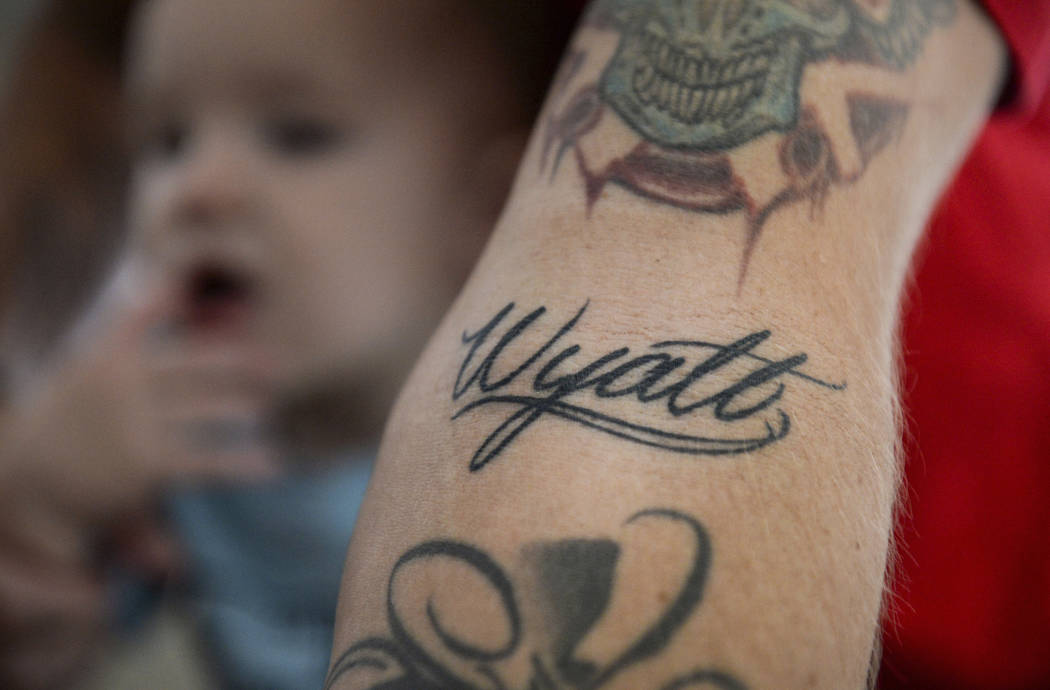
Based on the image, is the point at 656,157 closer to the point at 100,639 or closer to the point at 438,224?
the point at 438,224

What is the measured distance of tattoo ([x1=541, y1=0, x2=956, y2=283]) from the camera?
458mm

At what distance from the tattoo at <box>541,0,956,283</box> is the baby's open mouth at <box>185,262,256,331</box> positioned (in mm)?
604

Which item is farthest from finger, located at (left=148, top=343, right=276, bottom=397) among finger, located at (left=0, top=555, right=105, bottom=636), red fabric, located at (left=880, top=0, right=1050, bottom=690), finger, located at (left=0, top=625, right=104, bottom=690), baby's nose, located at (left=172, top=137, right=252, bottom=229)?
red fabric, located at (left=880, top=0, right=1050, bottom=690)

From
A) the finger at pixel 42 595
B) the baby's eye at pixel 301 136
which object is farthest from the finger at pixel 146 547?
the baby's eye at pixel 301 136

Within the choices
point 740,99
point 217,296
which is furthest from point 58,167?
point 740,99

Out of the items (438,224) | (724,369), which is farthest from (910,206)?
(438,224)

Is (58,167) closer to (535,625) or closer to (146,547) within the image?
(146,547)

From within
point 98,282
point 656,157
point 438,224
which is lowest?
point 98,282

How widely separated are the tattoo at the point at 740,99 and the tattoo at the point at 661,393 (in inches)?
2.2

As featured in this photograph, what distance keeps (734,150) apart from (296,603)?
39.8 inches

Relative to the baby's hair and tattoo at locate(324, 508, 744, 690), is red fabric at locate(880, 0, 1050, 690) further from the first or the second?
the baby's hair

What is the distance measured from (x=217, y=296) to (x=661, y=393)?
31.0 inches

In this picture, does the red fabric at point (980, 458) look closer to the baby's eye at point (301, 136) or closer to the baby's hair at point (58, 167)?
the baby's eye at point (301, 136)

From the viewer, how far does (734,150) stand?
46cm
